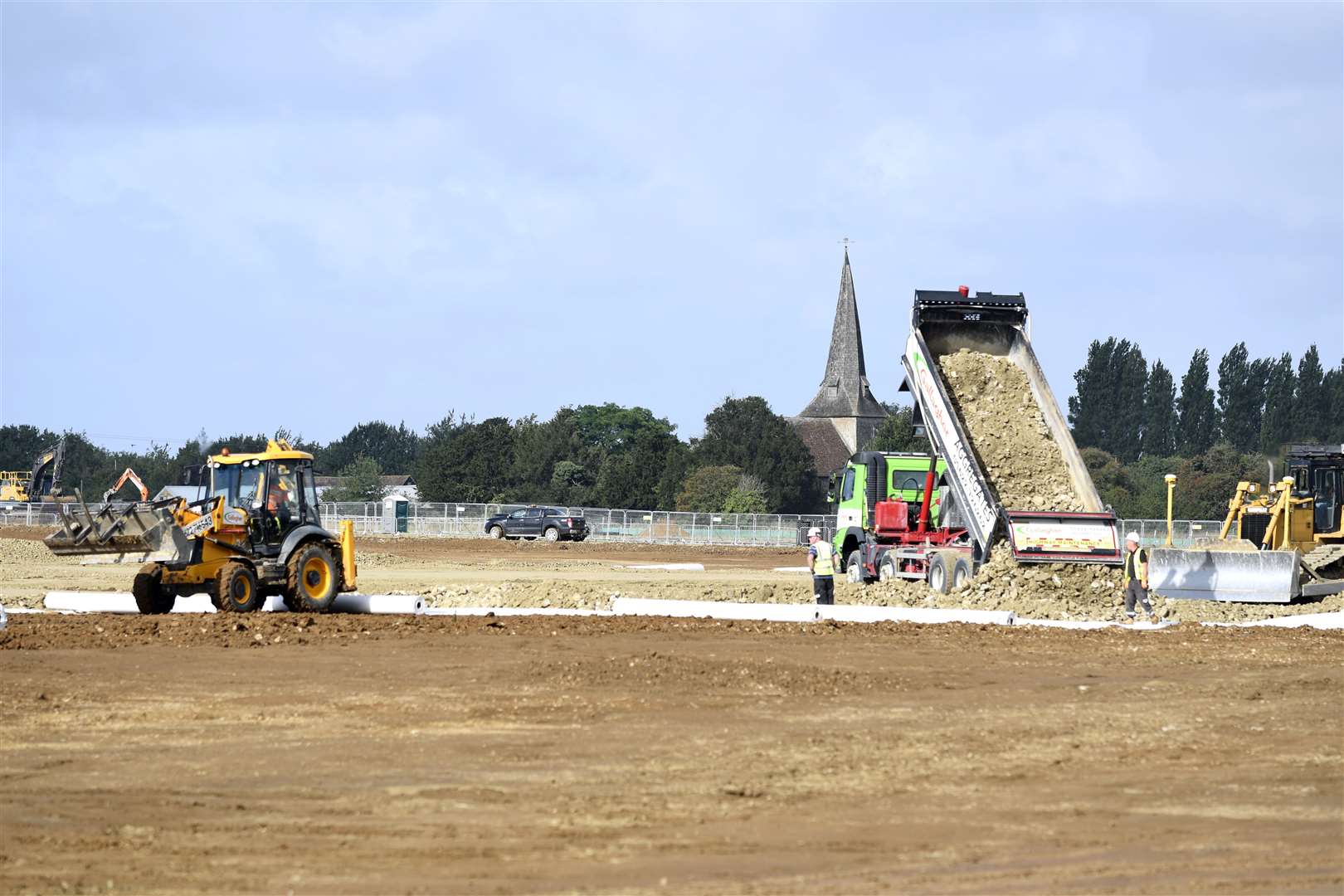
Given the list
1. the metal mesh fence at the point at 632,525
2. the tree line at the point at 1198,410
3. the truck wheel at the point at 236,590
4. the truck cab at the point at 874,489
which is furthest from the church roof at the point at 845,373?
the truck wheel at the point at 236,590

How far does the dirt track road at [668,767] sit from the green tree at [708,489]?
6440cm

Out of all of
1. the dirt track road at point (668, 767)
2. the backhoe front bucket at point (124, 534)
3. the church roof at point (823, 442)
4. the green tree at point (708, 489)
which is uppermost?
the church roof at point (823, 442)

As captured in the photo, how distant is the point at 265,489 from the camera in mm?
21141

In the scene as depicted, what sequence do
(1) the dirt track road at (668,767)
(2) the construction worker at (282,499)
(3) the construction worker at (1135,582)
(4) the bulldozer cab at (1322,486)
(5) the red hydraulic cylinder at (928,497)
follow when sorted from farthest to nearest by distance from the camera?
(4) the bulldozer cab at (1322,486) → (5) the red hydraulic cylinder at (928,497) → (2) the construction worker at (282,499) → (3) the construction worker at (1135,582) → (1) the dirt track road at (668,767)

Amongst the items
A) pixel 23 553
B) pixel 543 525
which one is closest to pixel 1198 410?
pixel 543 525

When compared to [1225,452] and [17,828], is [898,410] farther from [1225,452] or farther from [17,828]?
[17,828]

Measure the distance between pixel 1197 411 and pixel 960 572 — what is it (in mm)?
99909

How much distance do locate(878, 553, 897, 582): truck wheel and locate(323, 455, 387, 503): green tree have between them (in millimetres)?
59955

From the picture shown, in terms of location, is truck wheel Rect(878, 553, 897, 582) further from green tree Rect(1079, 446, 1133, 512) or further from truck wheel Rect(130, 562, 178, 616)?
green tree Rect(1079, 446, 1133, 512)

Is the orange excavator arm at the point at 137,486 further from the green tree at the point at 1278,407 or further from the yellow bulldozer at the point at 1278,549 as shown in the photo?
the green tree at the point at 1278,407

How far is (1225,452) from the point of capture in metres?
97.5

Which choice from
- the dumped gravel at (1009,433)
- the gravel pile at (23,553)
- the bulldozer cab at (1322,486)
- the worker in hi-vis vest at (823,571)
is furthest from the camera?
the gravel pile at (23,553)

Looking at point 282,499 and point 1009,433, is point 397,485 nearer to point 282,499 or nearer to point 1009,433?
point 282,499

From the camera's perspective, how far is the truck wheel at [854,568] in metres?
27.4
